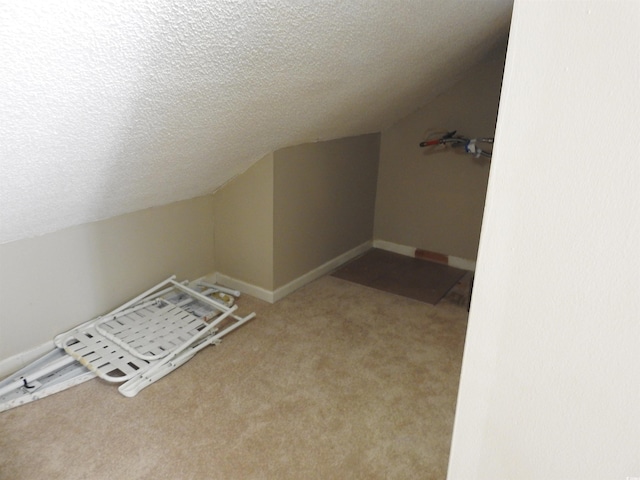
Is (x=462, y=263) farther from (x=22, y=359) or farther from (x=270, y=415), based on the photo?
(x=22, y=359)

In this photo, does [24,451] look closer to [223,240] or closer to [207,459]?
[207,459]

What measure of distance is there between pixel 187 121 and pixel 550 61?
1.25m

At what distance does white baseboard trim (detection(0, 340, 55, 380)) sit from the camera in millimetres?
1879

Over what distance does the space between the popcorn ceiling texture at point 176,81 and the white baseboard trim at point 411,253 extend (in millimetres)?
1394

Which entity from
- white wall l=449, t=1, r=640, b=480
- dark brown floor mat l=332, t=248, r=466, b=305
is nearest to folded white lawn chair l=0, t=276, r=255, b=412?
dark brown floor mat l=332, t=248, r=466, b=305

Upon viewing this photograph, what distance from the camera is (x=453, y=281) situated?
10.1 ft

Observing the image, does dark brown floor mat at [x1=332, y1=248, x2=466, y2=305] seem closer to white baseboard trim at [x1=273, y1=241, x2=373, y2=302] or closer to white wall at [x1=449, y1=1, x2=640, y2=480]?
white baseboard trim at [x1=273, y1=241, x2=373, y2=302]

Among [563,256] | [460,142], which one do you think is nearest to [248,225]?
[460,142]

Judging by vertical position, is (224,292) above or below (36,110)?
below

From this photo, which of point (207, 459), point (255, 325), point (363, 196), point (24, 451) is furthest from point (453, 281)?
point (24, 451)

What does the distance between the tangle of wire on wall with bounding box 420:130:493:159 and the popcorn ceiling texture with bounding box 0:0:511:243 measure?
1.99ft

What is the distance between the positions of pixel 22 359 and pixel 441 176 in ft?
8.75

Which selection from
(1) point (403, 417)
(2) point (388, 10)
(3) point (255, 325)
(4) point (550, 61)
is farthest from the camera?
(3) point (255, 325)

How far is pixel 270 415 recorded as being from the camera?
1.80 m
